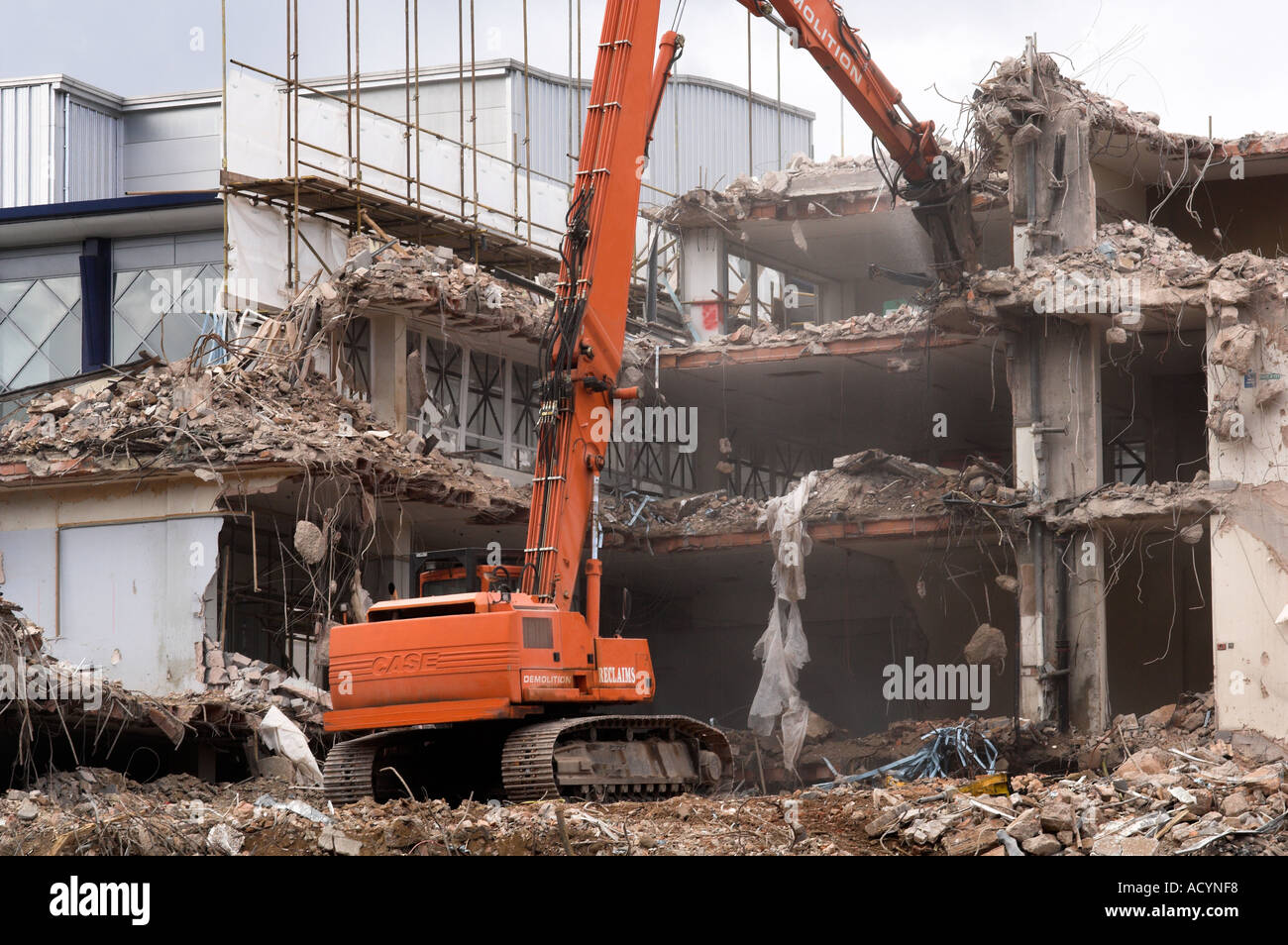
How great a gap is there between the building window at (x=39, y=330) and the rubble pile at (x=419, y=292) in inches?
475

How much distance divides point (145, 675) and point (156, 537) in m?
1.67

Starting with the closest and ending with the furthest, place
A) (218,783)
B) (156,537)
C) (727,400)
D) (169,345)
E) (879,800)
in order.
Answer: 1. (879,800)
2. (218,783)
3. (156,537)
4. (727,400)
5. (169,345)

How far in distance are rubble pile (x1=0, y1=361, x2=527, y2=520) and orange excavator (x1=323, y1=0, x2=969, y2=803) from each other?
586cm

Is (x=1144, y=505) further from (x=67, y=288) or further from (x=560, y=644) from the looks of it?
(x=67, y=288)

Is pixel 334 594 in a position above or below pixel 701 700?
above

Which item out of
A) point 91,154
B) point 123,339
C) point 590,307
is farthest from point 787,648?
point 91,154

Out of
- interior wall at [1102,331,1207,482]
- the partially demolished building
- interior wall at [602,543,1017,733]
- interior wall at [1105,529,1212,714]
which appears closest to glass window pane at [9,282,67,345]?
the partially demolished building

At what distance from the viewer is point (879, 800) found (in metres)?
12.4

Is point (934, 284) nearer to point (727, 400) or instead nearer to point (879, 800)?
point (727, 400)

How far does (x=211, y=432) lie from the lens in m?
19.3

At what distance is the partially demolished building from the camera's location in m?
19.7

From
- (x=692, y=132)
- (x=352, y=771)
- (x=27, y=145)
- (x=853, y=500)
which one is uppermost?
(x=692, y=132)

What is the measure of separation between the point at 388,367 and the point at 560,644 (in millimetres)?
10235
